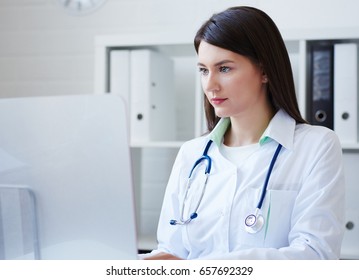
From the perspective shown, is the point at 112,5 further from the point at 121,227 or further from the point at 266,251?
the point at 121,227

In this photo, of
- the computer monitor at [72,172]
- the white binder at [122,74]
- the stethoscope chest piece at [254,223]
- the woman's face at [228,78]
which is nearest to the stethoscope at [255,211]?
the stethoscope chest piece at [254,223]

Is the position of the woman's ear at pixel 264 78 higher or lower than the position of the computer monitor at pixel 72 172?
higher

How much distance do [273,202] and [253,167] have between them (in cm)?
11

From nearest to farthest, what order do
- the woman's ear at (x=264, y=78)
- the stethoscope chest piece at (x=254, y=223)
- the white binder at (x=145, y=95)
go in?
1. the stethoscope chest piece at (x=254, y=223)
2. the woman's ear at (x=264, y=78)
3. the white binder at (x=145, y=95)

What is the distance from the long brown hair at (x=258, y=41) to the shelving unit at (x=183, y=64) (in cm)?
53

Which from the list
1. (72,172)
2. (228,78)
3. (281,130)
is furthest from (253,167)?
(72,172)

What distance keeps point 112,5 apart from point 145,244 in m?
1.00

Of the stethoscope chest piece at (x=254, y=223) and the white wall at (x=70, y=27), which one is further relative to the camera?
the white wall at (x=70, y=27)

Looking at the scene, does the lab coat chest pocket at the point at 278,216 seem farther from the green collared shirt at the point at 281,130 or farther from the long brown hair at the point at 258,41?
the long brown hair at the point at 258,41

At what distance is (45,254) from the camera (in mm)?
746

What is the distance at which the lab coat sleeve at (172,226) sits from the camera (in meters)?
1.33

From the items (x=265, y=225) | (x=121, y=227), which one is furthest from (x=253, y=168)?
(x=121, y=227)

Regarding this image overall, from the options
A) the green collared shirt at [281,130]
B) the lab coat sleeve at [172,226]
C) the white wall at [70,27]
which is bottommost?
the lab coat sleeve at [172,226]

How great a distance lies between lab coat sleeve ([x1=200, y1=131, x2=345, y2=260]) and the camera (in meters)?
1.06
